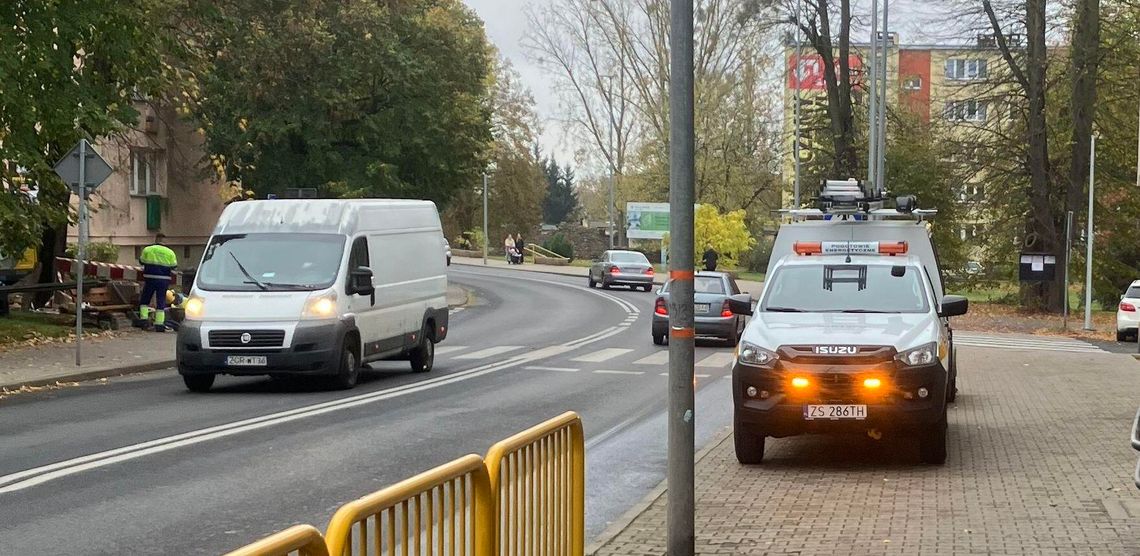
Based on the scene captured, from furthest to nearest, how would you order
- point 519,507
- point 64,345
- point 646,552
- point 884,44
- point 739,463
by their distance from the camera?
point 884,44
point 64,345
point 739,463
point 646,552
point 519,507

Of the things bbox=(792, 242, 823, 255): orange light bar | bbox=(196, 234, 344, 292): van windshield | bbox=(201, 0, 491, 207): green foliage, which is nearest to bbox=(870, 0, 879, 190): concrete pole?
bbox=(201, 0, 491, 207): green foliage

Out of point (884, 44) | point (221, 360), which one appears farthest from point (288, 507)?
point (884, 44)

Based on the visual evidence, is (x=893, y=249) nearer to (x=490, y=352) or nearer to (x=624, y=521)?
(x=624, y=521)

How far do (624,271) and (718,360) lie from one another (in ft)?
106

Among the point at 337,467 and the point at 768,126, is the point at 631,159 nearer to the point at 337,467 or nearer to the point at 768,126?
the point at 768,126

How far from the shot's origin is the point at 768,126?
71.6 meters

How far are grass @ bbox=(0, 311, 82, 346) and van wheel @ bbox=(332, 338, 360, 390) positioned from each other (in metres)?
7.14

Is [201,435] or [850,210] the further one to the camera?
[850,210]

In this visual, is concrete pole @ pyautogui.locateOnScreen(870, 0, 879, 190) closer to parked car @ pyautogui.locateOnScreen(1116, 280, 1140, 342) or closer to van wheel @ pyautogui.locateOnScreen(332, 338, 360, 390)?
parked car @ pyautogui.locateOnScreen(1116, 280, 1140, 342)

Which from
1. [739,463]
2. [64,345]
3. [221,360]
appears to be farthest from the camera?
[64,345]

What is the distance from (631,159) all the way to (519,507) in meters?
69.6

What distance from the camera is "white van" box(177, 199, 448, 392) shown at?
17000 millimetres

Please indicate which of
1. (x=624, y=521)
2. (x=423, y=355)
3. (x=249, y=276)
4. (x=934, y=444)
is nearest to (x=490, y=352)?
(x=423, y=355)

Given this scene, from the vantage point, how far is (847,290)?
12961mm
